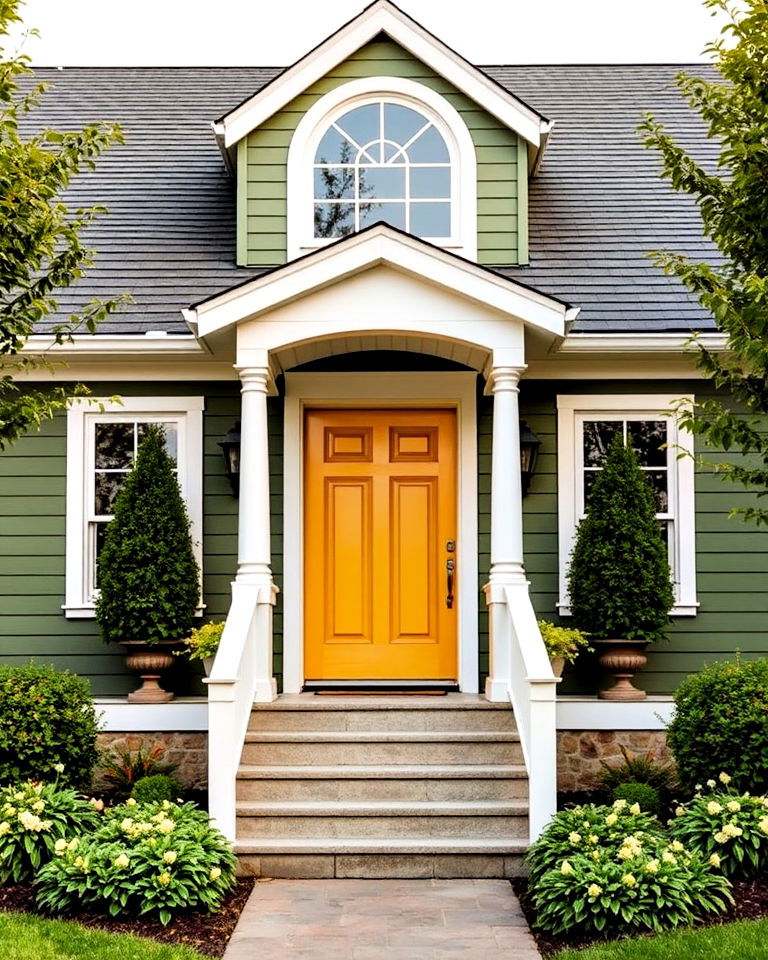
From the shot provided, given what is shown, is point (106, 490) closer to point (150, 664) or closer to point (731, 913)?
point (150, 664)

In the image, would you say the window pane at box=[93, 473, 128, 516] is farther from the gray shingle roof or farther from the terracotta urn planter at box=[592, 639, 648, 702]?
the terracotta urn planter at box=[592, 639, 648, 702]

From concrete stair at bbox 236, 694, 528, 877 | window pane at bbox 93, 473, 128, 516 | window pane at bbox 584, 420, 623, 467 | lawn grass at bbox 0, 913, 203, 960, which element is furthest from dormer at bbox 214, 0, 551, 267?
lawn grass at bbox 0, 913, 203, 960

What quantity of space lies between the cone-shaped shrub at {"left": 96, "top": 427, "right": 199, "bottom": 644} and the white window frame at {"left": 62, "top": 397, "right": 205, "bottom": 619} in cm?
41

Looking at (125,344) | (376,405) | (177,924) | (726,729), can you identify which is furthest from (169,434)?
(726,729)

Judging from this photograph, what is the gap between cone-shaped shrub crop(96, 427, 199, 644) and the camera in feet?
26.0

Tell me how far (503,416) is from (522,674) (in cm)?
180

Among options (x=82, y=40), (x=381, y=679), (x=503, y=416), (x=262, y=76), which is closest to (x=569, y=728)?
(x=381, y=679)

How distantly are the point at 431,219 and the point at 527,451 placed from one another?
203 centimetres

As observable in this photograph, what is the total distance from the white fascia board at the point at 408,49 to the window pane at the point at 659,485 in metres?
2.76

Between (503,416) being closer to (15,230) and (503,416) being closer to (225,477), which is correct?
(225,477)

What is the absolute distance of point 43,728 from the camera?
663 cm

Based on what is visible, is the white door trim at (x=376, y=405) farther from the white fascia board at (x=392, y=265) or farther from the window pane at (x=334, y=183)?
the window pane at (x=334, y=183)

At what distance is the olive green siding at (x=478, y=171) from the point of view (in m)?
8.95

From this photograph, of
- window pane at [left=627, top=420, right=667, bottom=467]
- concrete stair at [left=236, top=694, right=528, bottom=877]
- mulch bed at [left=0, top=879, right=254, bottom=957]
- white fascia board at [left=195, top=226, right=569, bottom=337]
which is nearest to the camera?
mulch bed at [left=0, top=879, right=254, bottom=957]
